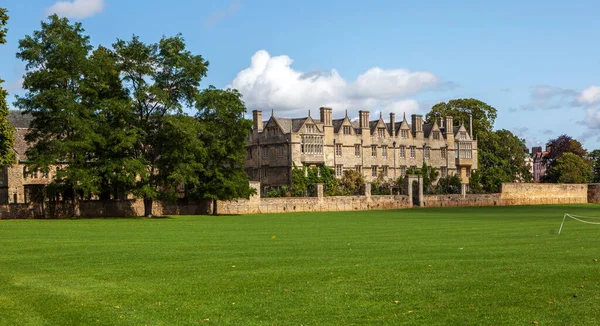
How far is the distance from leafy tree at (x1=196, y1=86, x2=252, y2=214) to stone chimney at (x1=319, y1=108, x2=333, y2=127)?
27.9 meters

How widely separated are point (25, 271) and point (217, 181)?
4367 cm

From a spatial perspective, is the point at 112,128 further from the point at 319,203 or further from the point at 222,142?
the point at 319,203

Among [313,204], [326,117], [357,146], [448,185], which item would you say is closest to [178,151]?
[313,204]

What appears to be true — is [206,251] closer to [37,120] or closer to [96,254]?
[96,254]

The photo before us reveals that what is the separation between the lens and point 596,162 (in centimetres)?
13950

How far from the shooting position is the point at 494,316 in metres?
12.8

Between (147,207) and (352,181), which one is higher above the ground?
(352,181)

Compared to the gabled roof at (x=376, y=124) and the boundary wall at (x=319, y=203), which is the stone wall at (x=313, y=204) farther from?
the gabled roof at (x=376, y=124)

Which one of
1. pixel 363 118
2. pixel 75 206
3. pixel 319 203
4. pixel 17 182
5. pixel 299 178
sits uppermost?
pixel 363 118

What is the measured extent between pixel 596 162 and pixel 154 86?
103232mm

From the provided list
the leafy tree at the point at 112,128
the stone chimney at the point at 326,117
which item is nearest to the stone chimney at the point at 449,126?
the stone chimney at the point at 326,117

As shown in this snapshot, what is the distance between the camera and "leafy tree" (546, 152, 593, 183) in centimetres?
12488

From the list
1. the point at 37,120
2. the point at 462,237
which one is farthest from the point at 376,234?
the point at 37,120

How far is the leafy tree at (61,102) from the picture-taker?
54625 millimetres
